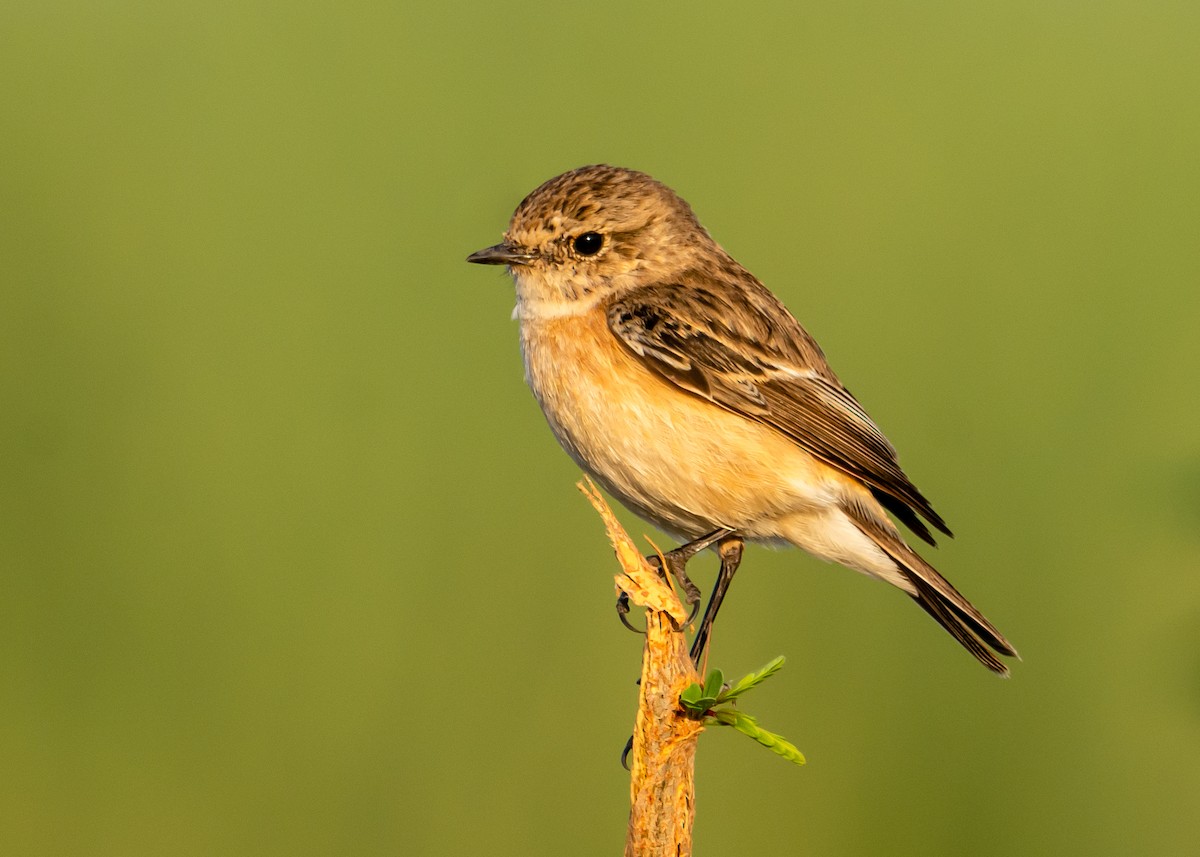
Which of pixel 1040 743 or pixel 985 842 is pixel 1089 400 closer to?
pixel 1040 743

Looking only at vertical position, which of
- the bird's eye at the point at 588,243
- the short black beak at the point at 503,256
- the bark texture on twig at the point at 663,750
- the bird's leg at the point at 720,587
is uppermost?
the bird's eye at the point at 588,243

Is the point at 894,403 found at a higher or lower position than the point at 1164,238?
lower

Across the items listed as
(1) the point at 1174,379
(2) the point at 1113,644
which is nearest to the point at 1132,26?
(1) the point at 1174,379

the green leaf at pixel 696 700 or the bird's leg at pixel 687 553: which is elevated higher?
the bird's leg at pixel 687 553

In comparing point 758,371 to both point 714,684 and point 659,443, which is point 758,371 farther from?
point 714,684

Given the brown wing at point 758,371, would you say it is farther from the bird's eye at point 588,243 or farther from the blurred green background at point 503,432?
the blurred green background at point 503,432

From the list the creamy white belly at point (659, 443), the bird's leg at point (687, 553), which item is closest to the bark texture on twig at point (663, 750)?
the creamy white belly at point (659, 443)

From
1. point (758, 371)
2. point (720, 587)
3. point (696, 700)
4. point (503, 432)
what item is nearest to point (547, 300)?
point (758, 371)

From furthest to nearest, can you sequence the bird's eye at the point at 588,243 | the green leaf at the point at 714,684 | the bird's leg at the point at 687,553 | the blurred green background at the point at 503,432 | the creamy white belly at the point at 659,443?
the blurred green background at the point at 503,432 → the bird's eye at the point at 588,243 → the bird's leg at the point at 687,553 → the creamy white belly at the point at 659,443 → the green leaf at the point at 714,684
